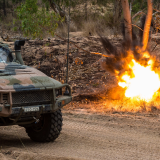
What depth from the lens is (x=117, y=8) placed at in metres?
18.7

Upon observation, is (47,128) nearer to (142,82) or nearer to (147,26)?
→ (142,82)

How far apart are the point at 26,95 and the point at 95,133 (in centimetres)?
242

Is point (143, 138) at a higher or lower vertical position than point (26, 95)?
lower

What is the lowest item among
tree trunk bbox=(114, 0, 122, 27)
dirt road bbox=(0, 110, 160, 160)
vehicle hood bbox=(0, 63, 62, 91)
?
dirt road bbox=(0, 110, 160, 160)

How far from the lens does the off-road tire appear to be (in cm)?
645

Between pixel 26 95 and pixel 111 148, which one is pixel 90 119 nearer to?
pixel 111 148

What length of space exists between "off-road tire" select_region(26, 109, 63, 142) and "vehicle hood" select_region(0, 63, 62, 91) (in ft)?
A: 2.26

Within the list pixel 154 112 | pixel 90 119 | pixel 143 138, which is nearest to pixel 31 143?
pixel 143 138

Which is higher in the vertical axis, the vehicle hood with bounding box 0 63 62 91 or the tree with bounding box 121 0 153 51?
the tree with bounding box 121 0 153 51

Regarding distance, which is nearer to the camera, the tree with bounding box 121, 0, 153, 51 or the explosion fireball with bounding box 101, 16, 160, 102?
the explosion fireball with bounding box 101, 16, 160, 102

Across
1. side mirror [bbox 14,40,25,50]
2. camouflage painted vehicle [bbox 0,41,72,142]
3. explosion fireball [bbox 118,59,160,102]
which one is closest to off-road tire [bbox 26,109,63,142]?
camouflage painted vehicle [bbox 0,41,72,142]

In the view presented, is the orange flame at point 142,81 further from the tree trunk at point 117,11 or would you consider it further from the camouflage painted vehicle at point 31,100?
the tree trunk at point 117,11

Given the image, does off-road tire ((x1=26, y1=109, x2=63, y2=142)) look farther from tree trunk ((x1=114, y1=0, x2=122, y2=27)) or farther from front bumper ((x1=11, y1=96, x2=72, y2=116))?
tree trunk ((x1=114, y1=0, x2=122, y2=27))

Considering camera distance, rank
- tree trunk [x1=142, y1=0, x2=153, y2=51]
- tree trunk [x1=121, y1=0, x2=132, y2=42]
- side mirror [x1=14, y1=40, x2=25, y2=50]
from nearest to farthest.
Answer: side mirror [x1=14, y1=40, x2=25, y2=50]
tree trunk [x1=142, y1=0, x2=153, y2=51]
tree trunk [x1=121, y1=0, x2=132, y2=42]
